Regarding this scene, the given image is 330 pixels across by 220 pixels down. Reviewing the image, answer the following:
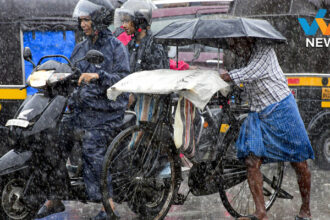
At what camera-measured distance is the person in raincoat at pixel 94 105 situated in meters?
4.68

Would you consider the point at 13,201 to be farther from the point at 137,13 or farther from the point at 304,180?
the point at 304,180

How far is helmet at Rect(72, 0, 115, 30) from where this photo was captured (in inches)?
189

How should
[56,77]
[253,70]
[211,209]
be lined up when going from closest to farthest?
[56,77] → [253,70] → [211,209]

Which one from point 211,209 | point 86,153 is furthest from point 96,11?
point 211,209

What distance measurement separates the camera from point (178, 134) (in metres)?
4.52

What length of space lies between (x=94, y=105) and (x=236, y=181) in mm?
1551

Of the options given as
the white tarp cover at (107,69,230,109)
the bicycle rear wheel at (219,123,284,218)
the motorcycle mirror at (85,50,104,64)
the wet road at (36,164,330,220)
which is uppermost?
the motorcycle mirror at (85,50,104,64)

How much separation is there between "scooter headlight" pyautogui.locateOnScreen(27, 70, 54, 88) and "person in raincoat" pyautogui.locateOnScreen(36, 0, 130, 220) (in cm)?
29

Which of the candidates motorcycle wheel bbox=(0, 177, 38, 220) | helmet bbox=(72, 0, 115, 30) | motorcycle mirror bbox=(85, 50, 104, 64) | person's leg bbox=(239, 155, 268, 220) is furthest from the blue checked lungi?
motorcycle wheel bbox=(0, 177, 38, 220)

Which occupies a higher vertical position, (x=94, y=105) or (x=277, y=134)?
(x=94, y=105)

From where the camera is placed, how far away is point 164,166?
4.86 meters

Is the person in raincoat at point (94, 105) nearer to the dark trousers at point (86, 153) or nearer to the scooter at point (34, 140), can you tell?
the dark trousers at point (86, 153)

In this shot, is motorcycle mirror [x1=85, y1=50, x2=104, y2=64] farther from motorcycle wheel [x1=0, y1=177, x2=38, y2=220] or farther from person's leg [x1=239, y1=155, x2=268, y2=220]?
person's leg [x1=239, y1=155, x2=268, y2=220]

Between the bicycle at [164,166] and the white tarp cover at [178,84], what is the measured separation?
0.26 meters
